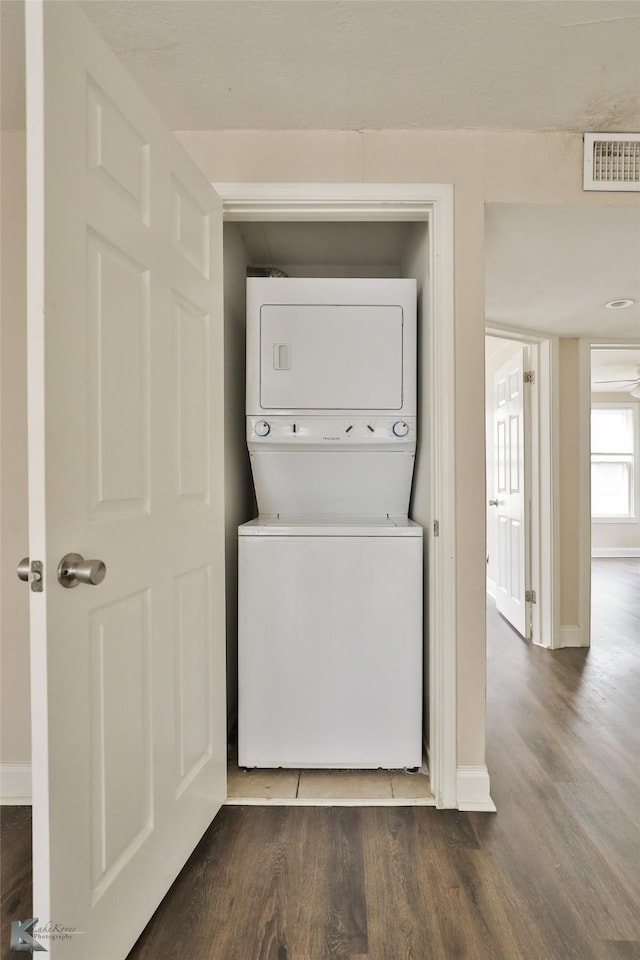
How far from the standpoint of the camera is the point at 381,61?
146 cm

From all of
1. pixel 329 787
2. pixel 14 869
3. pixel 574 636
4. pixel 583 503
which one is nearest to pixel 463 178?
pixel 329 787

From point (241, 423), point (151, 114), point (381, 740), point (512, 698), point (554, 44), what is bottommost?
point (512, 698)

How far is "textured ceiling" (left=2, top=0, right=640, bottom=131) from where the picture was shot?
1.31 metres

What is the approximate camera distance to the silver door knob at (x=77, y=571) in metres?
0.95

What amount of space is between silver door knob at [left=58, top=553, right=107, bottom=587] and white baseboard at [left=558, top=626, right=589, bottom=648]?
326 centimetres

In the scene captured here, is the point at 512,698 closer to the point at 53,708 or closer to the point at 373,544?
the point at 373,544

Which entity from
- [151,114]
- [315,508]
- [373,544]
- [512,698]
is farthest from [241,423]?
[512,698]

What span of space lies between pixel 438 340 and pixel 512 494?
7.85 feet

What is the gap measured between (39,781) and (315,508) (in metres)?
1.55

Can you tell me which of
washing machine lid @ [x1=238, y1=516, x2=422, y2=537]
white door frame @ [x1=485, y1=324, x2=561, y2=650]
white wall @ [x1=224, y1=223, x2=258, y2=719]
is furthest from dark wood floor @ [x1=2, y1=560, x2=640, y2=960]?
white door frame @ [x1=485, y1=324, x2=561, y2=650]

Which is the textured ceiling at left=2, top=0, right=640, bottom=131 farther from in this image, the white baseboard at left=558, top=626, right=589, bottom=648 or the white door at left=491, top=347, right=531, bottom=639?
the white baseboard at left=558, top=626, right=589, bottom=648

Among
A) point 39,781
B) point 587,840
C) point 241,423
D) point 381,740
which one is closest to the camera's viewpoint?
point 39,781

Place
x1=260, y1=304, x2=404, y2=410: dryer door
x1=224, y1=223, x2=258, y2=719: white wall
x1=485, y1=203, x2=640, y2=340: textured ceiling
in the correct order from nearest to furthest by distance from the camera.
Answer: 1. x1=485, y1=203, x2=640, y2=340: textured ceiling
2. x1=260, y1=304, x2=404, y2=410: dryer door
3. x1=224, y1=223, x2=258, y2=719: white wall

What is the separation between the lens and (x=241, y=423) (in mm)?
2492
